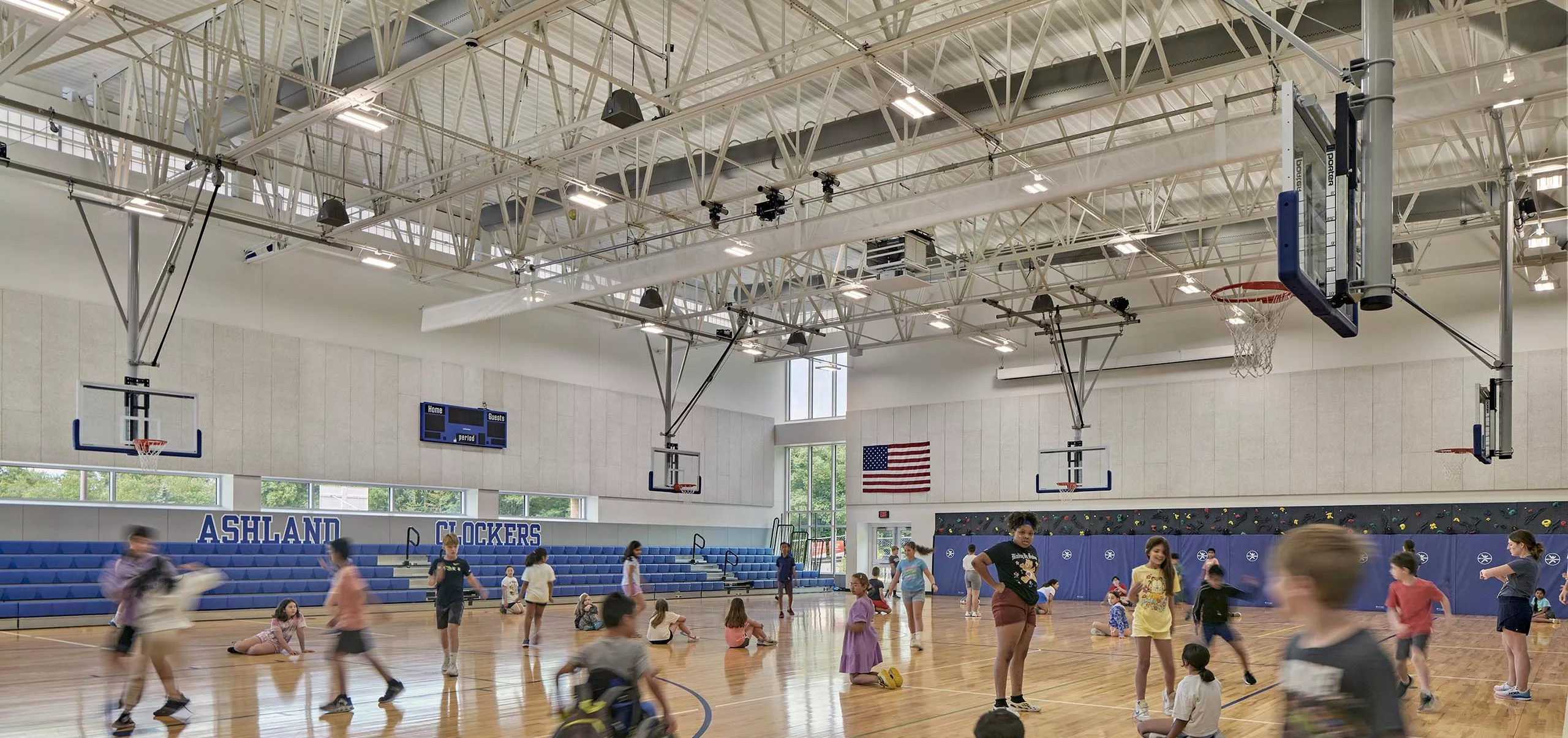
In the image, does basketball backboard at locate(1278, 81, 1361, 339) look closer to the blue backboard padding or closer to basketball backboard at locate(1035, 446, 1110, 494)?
the blue backboard padding

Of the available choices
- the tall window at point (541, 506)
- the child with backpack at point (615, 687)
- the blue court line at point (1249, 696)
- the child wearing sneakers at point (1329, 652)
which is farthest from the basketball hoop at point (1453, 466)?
the child wearing sneakers at point (1329, 652)

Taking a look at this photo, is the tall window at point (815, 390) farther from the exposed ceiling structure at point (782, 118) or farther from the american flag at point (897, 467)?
the exposed ceiling structure at point (782, 118)

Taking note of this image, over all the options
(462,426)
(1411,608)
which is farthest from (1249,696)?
(462,426)

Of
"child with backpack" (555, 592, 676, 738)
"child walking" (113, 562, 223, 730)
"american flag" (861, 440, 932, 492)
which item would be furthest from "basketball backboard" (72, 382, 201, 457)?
"american flag" (861, 440, 932, 492)

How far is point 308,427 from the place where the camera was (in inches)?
882

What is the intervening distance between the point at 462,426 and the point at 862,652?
55.4ft

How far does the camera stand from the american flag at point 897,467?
103 ft

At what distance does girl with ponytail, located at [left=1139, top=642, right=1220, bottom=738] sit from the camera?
22.1 feet

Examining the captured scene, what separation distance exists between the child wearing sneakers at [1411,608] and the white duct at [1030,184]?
5854 millimetres

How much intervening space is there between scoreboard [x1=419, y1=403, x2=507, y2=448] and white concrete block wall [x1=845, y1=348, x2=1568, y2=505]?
12137mm

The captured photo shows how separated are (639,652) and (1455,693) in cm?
907

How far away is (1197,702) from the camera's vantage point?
6.77m

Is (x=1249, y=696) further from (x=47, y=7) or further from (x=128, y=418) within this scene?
(x=128, y=418)

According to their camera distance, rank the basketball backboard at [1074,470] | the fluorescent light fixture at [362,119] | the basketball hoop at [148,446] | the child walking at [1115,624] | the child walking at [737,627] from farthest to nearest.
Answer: the basketball backboard at [1074,470], the basketball hoop at [148,446], the child walking at [1115,624], the child walking at [737,627], the fluorescent light fixture at [362,119]
